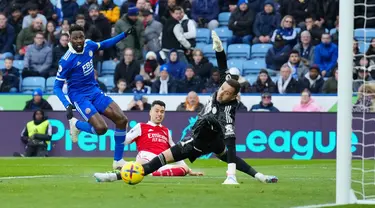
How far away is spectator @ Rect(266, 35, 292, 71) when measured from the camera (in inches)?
1056

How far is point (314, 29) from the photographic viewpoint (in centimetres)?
2712

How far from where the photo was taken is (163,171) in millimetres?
15828

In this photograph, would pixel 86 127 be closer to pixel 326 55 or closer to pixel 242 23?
pixel 326 55

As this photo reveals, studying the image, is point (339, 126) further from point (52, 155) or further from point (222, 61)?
point (52, 155)

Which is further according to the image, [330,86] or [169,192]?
[330,86]

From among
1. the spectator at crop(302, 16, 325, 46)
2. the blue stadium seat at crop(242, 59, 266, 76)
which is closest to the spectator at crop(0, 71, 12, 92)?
the blue stadium seat at crop(242, 59, 266, 76)

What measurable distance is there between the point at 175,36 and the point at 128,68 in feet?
5.58

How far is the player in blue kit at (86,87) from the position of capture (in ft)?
56.7

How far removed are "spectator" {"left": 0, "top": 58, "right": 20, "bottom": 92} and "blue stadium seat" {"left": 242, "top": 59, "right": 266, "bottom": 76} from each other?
647 cm

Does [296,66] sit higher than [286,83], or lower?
higher

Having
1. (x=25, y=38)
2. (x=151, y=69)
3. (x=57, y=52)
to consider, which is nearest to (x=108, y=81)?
(x=151, y=69)

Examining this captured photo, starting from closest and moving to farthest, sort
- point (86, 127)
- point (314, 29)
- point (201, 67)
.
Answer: point (86, 127)
point (201, 67)
point (314, 29)

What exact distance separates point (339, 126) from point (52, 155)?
1547 cm

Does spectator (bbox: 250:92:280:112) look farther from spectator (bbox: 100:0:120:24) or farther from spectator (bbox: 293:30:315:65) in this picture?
spectator (bbox: 100:0:120:24)
